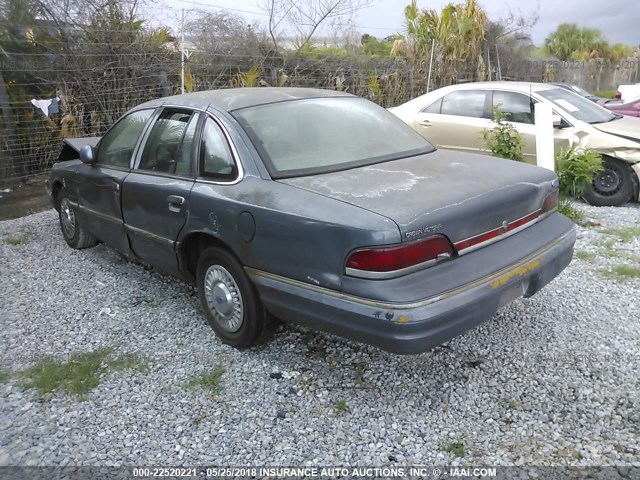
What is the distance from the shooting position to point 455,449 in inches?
107

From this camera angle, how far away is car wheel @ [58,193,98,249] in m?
5.61

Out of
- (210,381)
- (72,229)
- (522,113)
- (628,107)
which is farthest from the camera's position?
(628,107)

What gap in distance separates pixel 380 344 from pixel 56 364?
2094 mm

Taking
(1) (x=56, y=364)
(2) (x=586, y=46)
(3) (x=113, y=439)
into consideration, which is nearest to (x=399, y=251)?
(3) (x=113, y=439)

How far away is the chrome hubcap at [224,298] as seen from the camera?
3586mm

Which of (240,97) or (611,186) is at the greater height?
(240,97)

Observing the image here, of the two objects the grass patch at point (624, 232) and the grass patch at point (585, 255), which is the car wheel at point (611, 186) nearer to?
the grass patch at point (624, 232)

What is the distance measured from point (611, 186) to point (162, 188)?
5397 mm

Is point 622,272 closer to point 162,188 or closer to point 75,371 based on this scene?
point 162,188

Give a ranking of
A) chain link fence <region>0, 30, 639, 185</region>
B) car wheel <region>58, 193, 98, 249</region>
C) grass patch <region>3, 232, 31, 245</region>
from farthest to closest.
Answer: chain link fence <region>0, 30, 639, 185</region>
grass patch <region>3, 232, 31, 245</region>
car wheel <region>58, 193, 98, 249</region>

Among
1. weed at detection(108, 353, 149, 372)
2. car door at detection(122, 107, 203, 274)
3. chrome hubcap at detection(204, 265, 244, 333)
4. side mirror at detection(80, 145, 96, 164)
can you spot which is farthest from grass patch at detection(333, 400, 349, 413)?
side mirror at detection(80, 145, 96, 164)

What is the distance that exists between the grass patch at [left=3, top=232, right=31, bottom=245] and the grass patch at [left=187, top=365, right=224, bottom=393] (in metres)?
3.66

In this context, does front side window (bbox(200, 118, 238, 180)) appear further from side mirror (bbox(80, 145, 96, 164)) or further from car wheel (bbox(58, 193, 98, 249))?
car wheel (bbox(58, 193, 98, 249))

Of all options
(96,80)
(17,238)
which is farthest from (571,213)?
(96,80)
